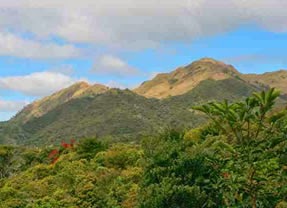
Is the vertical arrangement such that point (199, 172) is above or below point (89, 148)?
below

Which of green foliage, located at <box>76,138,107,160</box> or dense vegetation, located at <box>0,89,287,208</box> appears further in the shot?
green foliage, located at <box>76,138,107,160</box>

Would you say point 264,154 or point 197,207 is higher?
point 264,154

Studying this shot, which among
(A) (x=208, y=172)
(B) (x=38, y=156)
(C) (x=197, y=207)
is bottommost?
(C) (x=197, y=207)

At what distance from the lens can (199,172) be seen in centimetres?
3500

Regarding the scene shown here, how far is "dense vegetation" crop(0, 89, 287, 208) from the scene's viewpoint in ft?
81.2

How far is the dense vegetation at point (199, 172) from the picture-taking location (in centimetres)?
2475

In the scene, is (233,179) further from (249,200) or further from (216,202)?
(216,202)

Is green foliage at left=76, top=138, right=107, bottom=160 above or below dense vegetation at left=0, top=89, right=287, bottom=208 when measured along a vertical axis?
Answer: above

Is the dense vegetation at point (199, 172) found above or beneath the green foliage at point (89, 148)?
beneath

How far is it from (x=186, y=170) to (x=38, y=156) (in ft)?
204

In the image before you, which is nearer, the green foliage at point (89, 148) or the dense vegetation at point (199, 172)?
the dense vegetation at point (199, 172)

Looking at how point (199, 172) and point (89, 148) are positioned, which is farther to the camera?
point (89, 148)

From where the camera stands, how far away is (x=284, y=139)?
25234 millimetres

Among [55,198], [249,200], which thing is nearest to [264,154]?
[249,200]
